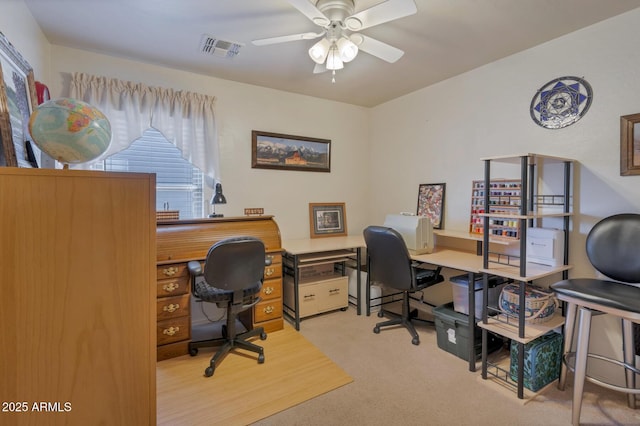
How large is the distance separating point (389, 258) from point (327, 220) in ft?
4.24

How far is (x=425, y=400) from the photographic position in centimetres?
190

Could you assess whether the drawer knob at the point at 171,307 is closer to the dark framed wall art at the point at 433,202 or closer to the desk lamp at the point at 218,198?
the desk lamp at the point at 218,198

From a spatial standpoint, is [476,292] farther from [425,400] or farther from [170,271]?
[170,271]

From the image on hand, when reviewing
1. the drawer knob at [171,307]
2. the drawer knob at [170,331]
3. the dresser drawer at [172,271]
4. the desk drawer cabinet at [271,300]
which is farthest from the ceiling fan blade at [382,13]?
the drawer knob at [170,331]

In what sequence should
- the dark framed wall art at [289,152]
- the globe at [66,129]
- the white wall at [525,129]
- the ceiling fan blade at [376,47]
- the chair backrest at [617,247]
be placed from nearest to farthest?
the globe at [66,129] → the chair backrest at [617,247] → the ceiling fan blade at [376,47] → the white wall at [525,129] → the dark framed wall art at [289,152]

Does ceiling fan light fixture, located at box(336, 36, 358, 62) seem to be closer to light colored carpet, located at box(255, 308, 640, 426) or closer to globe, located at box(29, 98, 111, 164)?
globe, located at box(29, 98, 111, 164)

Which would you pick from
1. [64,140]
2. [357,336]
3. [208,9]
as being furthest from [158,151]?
[357,336]

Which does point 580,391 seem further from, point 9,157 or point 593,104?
point 9,157

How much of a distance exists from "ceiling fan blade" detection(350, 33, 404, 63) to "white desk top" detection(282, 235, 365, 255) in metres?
1.73

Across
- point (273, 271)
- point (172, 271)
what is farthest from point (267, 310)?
point (172, 271)

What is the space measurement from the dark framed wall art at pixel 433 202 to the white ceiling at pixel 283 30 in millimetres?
1131

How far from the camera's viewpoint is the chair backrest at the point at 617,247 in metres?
1.79

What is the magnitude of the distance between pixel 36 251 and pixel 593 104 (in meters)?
3.17

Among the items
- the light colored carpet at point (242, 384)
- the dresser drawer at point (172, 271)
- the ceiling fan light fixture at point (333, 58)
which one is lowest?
the light colored carpet at point (242, 384)
